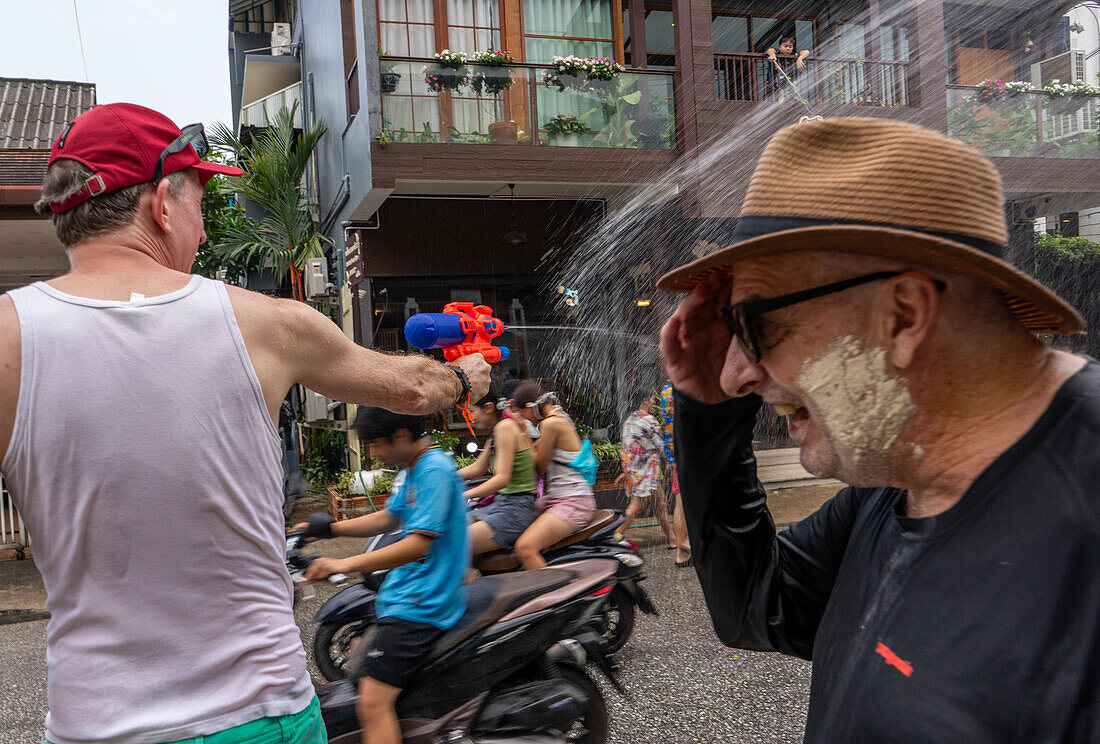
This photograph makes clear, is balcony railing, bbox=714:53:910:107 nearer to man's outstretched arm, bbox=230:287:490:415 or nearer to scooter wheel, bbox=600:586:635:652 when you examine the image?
scooter wheel, bbox=600:586:635:652

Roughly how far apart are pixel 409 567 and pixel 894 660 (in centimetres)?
265

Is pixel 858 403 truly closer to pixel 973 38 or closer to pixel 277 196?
pixel 277 196

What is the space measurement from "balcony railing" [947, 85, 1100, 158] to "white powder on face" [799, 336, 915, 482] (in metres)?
11.3

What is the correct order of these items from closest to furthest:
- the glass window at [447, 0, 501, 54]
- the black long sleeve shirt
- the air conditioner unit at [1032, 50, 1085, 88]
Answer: the black long sleeve shirt < the air conditioner unit at [1032, 50, 1085, 88] < the glass window at [447, 0, 501, 54]

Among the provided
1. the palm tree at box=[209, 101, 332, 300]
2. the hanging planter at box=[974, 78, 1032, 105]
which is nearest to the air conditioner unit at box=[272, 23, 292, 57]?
the palm tree at box=[209, 101, 332, 300]

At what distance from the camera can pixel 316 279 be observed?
41.4 ft

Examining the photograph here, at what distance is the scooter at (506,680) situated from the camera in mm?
3350

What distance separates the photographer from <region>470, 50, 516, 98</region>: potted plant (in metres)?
11.1

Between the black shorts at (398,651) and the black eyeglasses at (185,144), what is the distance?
2.07 metres

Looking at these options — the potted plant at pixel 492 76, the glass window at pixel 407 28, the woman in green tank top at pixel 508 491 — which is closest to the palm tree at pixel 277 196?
the glass window at pixel 407 28

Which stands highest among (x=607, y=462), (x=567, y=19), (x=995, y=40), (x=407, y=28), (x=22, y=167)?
(x=567, y=19)

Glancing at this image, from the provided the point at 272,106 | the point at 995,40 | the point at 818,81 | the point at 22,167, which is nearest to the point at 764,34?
the point at 818,81

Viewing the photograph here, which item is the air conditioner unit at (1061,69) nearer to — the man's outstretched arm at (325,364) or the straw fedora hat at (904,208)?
the man's outstretched arm at (325,364)

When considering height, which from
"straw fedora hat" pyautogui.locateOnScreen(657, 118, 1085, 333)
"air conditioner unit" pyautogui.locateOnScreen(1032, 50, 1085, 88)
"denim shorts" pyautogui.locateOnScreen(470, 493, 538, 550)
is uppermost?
"air conditioner unit" pyautogui.locateOnScreen(1032, 50, 1085, 88)
